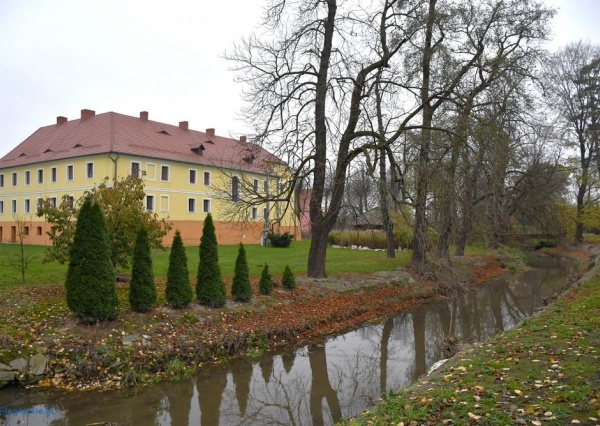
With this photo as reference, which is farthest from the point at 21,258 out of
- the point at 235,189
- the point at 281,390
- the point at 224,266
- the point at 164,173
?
the point at 164,173

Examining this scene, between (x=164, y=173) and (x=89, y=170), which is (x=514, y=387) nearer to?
(x=89, y=170)

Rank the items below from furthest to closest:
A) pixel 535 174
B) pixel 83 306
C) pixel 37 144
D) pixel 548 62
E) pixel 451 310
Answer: pixel 37 144 → pixel 535 174 → pixel 548 62 → pixel 451 310 → pixel 83 306

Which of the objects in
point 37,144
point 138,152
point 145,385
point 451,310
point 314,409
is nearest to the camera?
point 314,409

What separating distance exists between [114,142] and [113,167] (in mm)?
1976

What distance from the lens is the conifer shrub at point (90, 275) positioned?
32.8 feet

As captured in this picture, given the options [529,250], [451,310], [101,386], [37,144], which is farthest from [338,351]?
[37,144]

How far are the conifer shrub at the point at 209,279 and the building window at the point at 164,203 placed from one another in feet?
83.6

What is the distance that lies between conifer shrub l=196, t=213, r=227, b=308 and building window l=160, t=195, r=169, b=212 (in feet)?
83.6

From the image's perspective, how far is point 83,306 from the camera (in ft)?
32.6

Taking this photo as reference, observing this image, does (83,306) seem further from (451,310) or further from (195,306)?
(451,310)

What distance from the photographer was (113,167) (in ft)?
110

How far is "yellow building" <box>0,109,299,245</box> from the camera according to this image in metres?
34.5

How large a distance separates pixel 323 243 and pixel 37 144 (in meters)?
32.8

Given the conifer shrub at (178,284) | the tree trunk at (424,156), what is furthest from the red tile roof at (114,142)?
the conifer shrub at (178,284)
